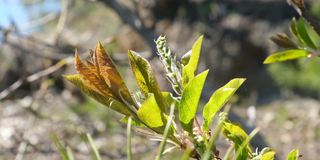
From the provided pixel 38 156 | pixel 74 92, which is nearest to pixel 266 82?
pixel 74 92

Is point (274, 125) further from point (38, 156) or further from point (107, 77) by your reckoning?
point (107, 77)

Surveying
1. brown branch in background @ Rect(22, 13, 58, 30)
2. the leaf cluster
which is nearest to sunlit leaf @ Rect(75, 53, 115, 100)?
the leaf cluster

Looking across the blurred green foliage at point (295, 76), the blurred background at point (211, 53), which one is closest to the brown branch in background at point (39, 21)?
the blurred background at point (211, 53)

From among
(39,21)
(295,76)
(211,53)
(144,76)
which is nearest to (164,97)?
(144,76)

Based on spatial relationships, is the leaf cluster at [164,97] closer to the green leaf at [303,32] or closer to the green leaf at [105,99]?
the green leaf at [105,99]

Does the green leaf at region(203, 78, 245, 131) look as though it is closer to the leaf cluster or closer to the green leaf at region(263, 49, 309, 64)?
the leaf cluster

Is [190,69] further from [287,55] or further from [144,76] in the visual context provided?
[287,55]
